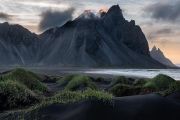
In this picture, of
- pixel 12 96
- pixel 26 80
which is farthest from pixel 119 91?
pixel 26 80

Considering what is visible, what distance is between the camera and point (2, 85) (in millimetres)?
15086

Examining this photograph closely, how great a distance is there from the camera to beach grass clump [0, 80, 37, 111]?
14500mm

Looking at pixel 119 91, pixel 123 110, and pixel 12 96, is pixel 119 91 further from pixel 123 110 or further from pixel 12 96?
A: pixel 123 110

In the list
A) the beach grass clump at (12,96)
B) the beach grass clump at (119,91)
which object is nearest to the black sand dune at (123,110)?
the beach grass clump at (12,96)

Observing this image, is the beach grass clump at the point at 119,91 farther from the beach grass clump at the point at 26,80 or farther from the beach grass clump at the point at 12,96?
the beach grass clump at the point at 26,80

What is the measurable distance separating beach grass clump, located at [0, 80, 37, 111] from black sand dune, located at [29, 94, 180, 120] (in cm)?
472

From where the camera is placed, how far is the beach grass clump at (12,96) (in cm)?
1450

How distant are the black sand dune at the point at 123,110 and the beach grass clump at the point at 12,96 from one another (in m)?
4.72

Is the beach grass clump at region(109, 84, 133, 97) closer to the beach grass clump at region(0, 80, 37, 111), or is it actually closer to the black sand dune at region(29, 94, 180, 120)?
the beach grass clump at region(0, 80, 37, 111)

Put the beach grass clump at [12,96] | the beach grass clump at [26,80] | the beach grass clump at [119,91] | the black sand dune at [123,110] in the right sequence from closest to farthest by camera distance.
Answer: the black sand dune at [123,110], the beach grass clump at [12,96], the beach grass clump at [119,91], the beach grass clump at [26,80]

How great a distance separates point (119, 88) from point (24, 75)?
26.2 ft

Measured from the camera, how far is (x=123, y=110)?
29.9 ft

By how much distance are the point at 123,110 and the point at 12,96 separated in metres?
7.85

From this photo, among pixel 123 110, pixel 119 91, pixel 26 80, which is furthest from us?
pixel 26 80
